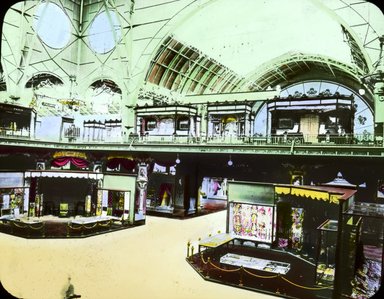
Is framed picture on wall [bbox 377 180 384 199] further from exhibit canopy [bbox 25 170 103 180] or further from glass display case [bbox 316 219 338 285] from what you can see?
exhibit canopy [bbox 25 170 103 180]

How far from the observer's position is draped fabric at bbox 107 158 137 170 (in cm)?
2064

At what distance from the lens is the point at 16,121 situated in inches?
761

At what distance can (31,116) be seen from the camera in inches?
811

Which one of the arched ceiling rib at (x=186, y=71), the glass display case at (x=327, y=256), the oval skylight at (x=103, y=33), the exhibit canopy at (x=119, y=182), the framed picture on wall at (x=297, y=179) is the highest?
the oval skylight at (x=103, y=33)

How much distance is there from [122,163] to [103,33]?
396 inches

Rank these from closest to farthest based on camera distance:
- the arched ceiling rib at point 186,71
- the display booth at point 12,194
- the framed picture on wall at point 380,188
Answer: the framed picture on wall at point 380,188 → the display booth at point 12,194 → the arched ceiling rib at point 186,71

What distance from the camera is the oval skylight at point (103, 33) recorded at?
73.8ft

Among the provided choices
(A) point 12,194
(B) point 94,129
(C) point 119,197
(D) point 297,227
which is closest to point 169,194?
(C) point 119,197

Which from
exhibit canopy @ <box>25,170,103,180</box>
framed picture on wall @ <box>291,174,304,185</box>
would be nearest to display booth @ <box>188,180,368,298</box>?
framed picture on wall @ <box>291,174,304,185</box>

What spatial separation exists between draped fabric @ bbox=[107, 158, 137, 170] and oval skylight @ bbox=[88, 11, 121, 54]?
27.4 ft

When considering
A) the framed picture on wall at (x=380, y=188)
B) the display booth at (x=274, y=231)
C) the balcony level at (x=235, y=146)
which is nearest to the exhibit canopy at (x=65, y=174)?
the balcony level at (x=235, y=146)

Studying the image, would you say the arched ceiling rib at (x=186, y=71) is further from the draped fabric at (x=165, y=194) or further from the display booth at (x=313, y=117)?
the display booth at (x=313, y=117)

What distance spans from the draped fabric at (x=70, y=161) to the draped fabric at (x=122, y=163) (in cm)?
153

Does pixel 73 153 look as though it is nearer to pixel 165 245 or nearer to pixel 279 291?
pixel 165 245
